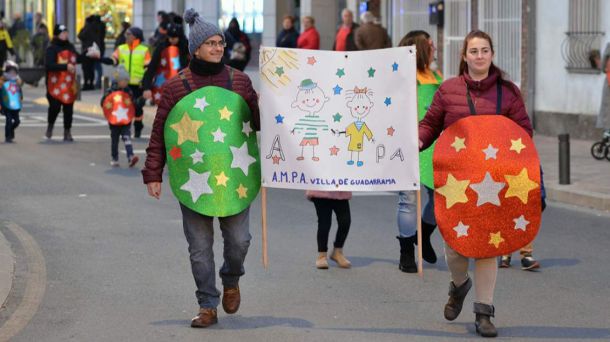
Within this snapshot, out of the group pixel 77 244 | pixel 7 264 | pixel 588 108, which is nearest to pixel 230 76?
pixel 7 264

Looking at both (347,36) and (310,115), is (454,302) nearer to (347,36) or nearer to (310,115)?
(310,115)

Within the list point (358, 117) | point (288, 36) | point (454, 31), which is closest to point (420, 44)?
point (358, 117)

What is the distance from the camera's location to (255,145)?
8438 millimetres

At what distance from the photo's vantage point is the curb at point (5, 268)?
31.0 ft

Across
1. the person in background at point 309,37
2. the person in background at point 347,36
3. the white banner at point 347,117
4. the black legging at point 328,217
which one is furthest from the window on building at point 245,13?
the white banner at point 347,117

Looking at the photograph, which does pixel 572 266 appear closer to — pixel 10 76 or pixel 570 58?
pixel 570 58

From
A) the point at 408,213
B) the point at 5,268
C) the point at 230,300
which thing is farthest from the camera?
the point at 408,213

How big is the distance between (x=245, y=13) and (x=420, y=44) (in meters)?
26.5

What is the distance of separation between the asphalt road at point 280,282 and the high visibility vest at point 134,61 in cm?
755

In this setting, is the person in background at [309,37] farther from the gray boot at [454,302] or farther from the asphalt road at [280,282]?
the gray boot at [454,302]

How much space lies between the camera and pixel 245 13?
120 feet

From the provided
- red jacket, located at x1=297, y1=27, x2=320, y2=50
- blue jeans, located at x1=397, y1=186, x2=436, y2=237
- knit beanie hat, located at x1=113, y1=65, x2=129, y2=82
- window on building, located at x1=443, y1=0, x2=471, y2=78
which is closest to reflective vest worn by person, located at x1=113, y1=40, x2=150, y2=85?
knit beanie hat, located at x1=113, y1=65, x2=129, y2=82

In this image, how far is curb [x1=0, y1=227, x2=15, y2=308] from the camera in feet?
31.0

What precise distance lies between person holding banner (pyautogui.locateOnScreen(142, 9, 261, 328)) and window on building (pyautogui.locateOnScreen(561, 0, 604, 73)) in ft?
42.4
